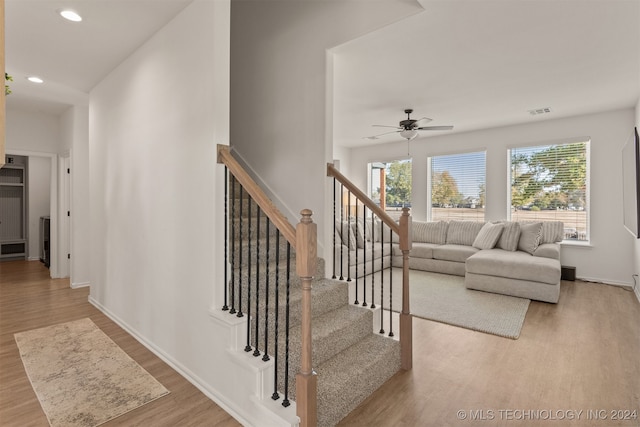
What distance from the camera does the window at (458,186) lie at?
652 centimetres

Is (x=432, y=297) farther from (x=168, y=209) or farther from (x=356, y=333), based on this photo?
(x=168, y=209)

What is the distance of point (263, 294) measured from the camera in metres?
2.39

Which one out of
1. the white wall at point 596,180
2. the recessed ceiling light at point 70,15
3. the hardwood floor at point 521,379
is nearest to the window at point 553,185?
the white wall at point 596,180

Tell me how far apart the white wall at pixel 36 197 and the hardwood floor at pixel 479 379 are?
4229mm

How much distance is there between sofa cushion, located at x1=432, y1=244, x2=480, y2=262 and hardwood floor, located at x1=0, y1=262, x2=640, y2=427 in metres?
1.82

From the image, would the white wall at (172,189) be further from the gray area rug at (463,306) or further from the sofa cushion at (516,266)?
the sofa cushion at (516,266)

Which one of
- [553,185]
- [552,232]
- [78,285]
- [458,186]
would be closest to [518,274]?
[552,232]

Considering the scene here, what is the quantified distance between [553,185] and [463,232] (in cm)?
163

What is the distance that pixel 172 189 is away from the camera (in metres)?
2.46

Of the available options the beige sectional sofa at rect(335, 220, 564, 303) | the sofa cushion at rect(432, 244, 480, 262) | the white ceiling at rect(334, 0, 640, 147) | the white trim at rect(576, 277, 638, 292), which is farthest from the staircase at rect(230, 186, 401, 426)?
the white trim at rect(576, 277, 638, 292)

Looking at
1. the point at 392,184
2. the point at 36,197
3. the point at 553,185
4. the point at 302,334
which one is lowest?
the point at 302,334

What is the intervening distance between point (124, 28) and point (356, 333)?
3.00m

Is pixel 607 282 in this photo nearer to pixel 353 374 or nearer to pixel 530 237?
pixel 530 237

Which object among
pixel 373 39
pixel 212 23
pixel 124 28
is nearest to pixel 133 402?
pixel 212 23
